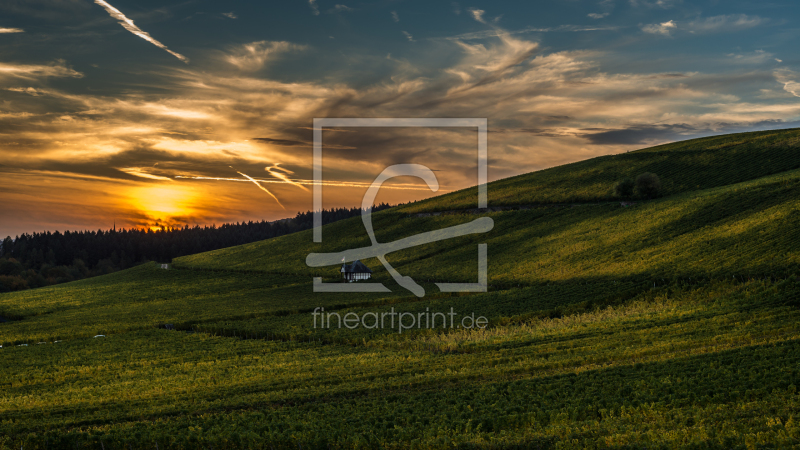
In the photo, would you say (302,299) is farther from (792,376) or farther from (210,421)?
(792,376)

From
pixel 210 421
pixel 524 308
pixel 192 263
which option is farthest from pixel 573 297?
pixel 192 263

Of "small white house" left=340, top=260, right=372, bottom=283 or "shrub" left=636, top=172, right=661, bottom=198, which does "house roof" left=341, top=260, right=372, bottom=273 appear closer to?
"small white house" left=340, top=260, right=372, bottom=283

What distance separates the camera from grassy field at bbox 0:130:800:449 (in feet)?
74.5

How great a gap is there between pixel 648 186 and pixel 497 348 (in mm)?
70941

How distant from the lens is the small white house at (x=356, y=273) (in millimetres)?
90875

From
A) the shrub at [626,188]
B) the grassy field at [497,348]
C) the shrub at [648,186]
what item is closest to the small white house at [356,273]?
the grassy field at [497,348]

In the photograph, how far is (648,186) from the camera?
97062 millimetres

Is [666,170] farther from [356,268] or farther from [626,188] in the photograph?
[356,268]

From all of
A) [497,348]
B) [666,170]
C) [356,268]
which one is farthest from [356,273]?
[666,170]

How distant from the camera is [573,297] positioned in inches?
2189

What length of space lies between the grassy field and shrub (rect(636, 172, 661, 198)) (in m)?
2.98

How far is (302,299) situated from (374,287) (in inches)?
466

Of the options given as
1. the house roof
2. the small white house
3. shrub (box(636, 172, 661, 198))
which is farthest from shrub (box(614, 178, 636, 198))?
the small white house

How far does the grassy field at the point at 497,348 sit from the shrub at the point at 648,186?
117 inches
